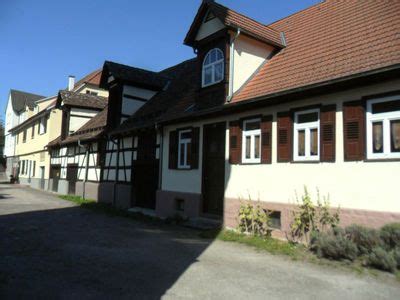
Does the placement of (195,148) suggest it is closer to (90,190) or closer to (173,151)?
(173,151)

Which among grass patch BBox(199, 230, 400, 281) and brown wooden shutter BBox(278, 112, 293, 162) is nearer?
grass patch BBox(199, 230, 400, 281)

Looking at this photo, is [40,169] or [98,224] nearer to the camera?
[98,224]

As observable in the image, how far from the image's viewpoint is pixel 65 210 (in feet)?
57.0

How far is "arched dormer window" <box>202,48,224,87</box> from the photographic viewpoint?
42.9 ft

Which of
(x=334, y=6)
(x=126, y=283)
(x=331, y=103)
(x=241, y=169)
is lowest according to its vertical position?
(x=126, y=283)

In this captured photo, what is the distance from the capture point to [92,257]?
809cm

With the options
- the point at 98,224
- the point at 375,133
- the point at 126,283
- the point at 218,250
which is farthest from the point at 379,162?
the point at 98,224

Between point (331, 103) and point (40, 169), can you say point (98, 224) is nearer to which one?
point (331, 103)

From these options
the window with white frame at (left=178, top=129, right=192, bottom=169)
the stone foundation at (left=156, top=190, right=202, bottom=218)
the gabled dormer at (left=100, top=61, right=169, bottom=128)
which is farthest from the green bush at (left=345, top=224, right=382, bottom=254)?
the gabled dormer at (left=100, top=61, right=169, bottom=128)

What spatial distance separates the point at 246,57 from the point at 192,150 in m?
3.50

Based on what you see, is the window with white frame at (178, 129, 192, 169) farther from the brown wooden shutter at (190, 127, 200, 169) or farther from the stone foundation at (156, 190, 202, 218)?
the stone foundation at (156, 190, 202, 218)

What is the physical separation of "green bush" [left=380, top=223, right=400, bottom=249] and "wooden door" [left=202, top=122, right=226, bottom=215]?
5.66 metres

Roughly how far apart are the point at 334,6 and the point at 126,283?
441 inches

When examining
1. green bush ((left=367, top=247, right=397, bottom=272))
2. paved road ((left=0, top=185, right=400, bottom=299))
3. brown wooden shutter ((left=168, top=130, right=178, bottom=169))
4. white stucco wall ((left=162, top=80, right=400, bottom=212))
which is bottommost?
paved road ((left=0, top=185, right=400, bottom=299))
